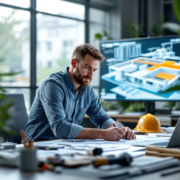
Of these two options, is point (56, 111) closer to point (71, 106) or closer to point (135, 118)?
point (71, 106)

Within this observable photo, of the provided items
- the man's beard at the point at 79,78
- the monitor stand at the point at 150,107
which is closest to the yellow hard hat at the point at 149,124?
the man's beard at the point at 79,78

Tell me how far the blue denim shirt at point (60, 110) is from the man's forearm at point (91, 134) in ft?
0.08

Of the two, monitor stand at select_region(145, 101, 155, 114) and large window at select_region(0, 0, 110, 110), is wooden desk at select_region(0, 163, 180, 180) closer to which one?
monitor stand at select_region(145, 101, 155, 114)

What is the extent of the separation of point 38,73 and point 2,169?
4.07m

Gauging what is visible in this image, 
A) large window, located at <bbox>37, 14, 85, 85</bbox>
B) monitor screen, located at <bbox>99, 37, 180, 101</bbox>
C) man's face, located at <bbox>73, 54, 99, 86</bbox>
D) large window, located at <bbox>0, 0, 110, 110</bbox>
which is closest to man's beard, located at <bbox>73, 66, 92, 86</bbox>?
man's face, located at <bbox>73, 54, 99, 86</bbox>

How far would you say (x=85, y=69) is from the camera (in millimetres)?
2428

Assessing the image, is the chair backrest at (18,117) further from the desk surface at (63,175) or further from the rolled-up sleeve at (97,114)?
the desk surface at (63,175)

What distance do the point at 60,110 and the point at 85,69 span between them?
0.43 meters

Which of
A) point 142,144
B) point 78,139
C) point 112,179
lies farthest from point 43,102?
point 112,179

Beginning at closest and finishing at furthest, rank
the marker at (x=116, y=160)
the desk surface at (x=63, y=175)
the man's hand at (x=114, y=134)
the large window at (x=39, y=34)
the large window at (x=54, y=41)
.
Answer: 1. the desk surface at (x=63, y=175)
2. the marker at (x=116, y=160)
3. the man's hand at (x=114, y=134)
4. the large window at (x=39, y=34)
5. the large window at (x=54, y=41)

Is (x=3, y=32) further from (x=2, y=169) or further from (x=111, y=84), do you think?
(x=2, y=169)

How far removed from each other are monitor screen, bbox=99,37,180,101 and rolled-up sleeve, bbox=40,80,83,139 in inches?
75.0

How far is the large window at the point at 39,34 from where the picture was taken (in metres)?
4.84

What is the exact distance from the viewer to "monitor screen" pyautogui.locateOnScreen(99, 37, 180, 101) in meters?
3.90
